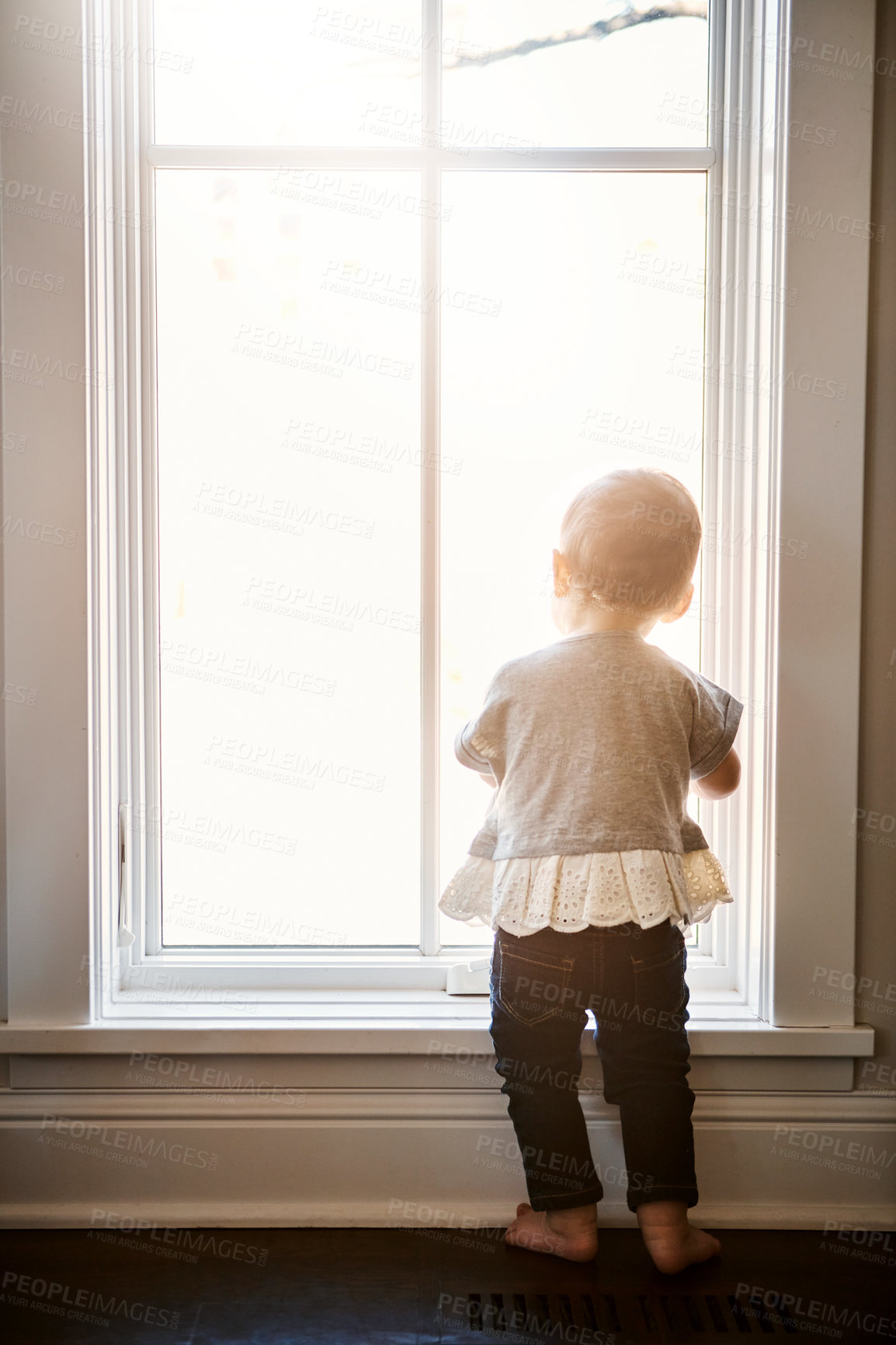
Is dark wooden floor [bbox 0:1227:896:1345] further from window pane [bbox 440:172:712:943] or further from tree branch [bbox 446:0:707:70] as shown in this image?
tree branch [bbox 446:0:707:70]

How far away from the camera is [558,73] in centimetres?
162

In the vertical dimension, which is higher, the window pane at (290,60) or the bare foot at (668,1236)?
the window pane at (290,60)

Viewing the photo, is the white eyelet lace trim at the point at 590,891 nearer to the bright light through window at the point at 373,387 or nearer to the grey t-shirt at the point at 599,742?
the grey t-shirt at the point at 599,742

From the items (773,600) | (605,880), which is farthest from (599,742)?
(773,600)

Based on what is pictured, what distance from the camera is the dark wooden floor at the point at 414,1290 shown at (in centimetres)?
127

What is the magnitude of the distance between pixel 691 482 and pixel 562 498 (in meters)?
0.33

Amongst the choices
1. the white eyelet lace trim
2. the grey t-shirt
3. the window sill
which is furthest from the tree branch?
the window sill

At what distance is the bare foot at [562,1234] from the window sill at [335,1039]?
0.23 meters

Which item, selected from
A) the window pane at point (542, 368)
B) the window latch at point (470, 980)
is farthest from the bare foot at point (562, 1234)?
the window pane at point (542, 368)

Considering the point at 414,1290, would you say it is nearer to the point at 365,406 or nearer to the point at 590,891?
the point at 590,891

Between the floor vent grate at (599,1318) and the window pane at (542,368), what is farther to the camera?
the window pane at (542,368)

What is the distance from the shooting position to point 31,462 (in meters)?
Result: 1.50

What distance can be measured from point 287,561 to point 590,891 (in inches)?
30.3

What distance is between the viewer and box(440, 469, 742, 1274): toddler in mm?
1363
